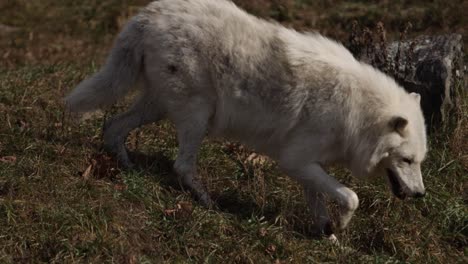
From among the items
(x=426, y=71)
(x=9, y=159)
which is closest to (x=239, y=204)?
(x=9, y=159)

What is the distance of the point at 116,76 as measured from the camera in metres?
5.87

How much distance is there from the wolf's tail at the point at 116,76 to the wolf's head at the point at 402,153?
1.99 meters

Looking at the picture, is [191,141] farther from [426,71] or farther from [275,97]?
[426,71]

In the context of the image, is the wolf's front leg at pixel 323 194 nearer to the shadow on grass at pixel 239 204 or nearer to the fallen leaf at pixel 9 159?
the shadow on grass at pixel 239 204

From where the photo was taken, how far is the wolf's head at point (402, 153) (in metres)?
5.44

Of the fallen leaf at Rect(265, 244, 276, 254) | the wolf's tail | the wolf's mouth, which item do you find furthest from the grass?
the wolf's tail

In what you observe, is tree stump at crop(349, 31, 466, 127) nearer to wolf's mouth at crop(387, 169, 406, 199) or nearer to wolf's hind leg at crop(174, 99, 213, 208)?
wolf's mouth at crop(387, 169, 406, 199)

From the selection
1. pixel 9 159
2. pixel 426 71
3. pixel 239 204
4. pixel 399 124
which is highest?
pixel 399 124

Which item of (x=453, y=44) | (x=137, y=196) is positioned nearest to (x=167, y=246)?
(x=137, y=196)

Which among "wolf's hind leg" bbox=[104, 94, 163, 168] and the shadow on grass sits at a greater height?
"wolf's hind leg" bbox=[104, 94, 163, 168]

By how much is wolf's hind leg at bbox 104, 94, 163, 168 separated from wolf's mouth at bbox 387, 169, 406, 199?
194 centimetres

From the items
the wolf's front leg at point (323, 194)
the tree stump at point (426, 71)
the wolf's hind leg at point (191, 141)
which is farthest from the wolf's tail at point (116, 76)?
the tree stump at point (426, 71)

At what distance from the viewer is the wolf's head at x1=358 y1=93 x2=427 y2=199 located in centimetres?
544

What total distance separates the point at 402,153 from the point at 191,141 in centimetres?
163
